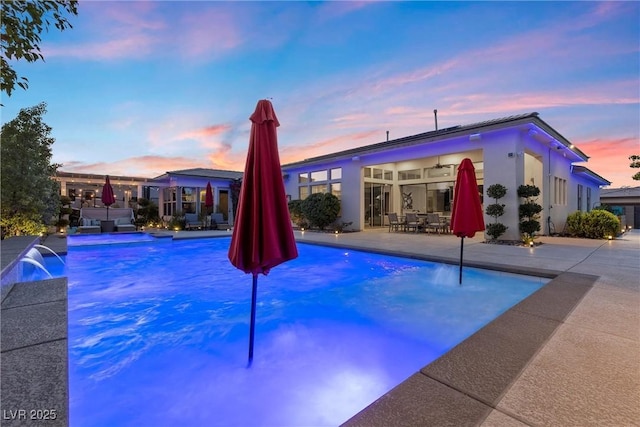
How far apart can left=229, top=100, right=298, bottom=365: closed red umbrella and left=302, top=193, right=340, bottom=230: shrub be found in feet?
40.1

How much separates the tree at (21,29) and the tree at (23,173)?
729cm

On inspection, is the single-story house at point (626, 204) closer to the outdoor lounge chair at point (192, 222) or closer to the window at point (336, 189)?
the window at point (336, 189)

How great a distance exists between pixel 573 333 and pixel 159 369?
4.05 m

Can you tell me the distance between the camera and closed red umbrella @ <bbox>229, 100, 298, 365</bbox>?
2512 mm

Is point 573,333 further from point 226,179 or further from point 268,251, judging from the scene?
point 226,179

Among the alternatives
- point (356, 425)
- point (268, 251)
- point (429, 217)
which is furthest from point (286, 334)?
point (429, 217)

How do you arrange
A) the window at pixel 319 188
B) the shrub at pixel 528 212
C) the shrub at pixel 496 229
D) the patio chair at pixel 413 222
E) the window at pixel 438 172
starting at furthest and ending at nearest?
the window at pixel 319 188
the window at pixel 438 172
the patio chair at pixel 413 222
the shrub at pixel 496 229
the shrub at pixel 528 212

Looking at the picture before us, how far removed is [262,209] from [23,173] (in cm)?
929

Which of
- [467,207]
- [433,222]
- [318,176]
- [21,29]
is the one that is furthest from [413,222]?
[21,29]

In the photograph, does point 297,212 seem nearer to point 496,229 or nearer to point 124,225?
point 124,225

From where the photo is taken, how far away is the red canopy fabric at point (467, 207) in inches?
197

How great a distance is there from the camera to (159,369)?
116 inches

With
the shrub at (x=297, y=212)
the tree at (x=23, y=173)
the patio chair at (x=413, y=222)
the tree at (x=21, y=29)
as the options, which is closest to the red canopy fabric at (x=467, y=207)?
the tree at (x=21, y=29)

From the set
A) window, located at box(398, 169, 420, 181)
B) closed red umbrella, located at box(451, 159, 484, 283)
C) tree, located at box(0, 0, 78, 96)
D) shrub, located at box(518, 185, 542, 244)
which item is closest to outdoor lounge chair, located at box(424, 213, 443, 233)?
shrub, located at box(518, 185, 542, 244)
